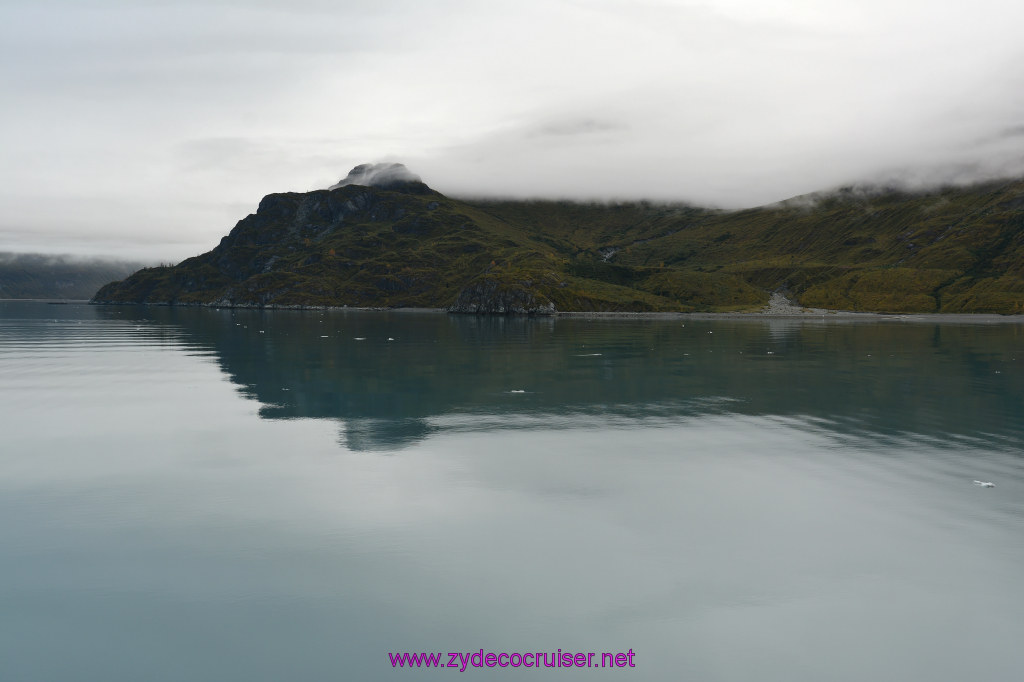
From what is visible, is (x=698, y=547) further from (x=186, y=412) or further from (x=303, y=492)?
(x=186, y=412)

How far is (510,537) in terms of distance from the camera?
2380cm

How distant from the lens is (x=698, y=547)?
2288cm

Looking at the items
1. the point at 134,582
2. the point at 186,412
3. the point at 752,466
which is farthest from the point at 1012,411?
the point at 186,412

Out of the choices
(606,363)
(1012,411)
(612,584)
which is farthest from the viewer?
(606,363)

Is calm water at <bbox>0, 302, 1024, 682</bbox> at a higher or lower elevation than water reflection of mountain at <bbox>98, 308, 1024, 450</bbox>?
lower

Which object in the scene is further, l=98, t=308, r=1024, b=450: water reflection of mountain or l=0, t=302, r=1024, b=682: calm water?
l=98, t=308, r=1024, b=450: water reflection of mountain

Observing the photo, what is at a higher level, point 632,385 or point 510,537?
point 632,385

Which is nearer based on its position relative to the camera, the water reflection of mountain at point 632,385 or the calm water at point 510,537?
the calm water at point 510,537

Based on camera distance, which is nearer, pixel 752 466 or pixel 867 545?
pixel 867 545

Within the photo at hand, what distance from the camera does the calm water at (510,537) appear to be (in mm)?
16781

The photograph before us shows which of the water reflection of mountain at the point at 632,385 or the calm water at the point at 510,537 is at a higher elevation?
the water reflection of mountain at the point at 632,385

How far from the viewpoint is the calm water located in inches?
661

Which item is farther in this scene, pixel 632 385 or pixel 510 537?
pixel 632 385

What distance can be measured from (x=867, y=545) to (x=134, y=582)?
79.7 feet
